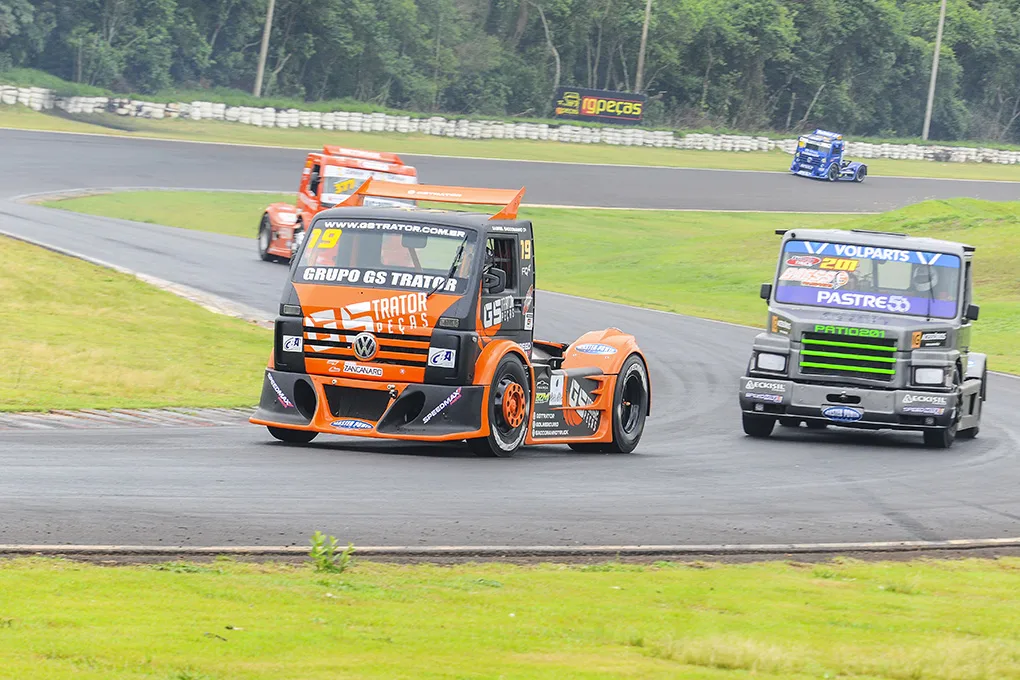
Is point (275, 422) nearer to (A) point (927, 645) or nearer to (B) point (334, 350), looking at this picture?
(B) point (334, 350)

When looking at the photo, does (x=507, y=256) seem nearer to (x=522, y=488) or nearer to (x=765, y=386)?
(x=522, y=488)

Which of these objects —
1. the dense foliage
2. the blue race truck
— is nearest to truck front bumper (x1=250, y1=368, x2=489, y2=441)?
the dense foliage

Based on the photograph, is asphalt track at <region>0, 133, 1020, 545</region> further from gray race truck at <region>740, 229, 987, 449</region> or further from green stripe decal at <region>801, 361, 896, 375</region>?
green stripe decal at <region>801, 361, 896, 375</region>

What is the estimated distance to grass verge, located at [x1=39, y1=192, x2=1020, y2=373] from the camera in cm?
3828

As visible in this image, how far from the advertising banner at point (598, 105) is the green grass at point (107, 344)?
52.0 meters

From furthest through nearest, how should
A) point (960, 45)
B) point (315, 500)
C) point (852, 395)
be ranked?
point (960, 45) < point (852, 395) < point (315, 500)

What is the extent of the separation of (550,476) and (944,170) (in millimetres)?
73659

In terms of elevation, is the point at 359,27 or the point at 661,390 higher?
the point at 359,27

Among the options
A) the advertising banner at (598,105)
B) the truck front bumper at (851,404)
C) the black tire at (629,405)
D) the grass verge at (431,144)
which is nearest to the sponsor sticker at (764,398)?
the truck front bumper at (851,404)

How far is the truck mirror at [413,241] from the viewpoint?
13453mm

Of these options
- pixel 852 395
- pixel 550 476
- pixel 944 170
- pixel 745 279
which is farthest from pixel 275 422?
pixel 944 170

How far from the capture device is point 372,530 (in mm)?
9719

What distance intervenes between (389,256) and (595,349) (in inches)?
114

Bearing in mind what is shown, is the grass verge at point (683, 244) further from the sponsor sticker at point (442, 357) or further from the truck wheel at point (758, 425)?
the sponsor sticker at point (442, 357)
